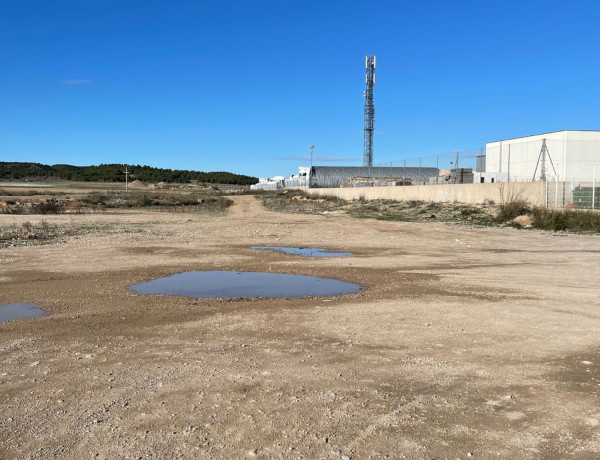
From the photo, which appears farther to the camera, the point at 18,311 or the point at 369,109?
the point at 369,109

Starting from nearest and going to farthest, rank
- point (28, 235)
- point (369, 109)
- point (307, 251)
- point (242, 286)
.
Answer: point (242, 286) < point (307, 251) < point (28, 235) < point (369, 109)

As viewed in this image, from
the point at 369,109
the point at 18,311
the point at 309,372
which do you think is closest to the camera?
the point at 309,372

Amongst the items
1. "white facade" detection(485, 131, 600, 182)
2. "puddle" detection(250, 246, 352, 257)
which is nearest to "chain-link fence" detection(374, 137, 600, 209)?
"white facade" detection(485, 131, 600, 182)

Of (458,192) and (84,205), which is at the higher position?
Answer: (458,192)

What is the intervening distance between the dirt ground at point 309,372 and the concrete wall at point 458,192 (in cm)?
2008

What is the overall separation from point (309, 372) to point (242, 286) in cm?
580

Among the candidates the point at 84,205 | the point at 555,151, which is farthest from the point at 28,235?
the point at 555,151

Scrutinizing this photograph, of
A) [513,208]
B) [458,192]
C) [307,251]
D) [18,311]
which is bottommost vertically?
[18,311]

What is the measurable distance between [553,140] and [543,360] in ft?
186

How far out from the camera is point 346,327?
7504 mm

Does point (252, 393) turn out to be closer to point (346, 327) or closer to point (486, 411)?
point (486, 411)

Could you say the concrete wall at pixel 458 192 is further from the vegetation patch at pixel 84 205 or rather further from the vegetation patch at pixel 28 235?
the vegetation patch at pixel 28 235

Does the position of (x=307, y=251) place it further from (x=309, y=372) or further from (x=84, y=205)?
(x=84, y=205)

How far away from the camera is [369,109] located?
90.4 m
